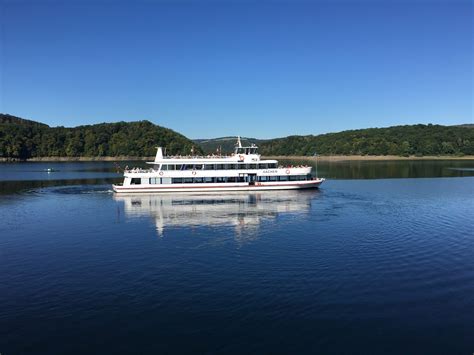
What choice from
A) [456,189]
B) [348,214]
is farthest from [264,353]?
[456,189]

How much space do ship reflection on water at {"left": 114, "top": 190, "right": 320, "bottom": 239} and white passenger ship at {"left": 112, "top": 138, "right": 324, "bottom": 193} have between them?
3.14m

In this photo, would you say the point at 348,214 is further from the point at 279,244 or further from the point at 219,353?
the point at 219,353

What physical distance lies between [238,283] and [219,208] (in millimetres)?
34882

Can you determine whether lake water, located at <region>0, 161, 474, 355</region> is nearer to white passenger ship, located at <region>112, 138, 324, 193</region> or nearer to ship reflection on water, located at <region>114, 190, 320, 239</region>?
ship reflection on water, located at <region>114, 190, 320, 239</region>

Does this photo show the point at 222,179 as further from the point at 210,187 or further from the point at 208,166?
the point at 208,166

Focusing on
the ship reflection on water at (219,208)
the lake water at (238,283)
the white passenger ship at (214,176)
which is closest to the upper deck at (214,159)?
the white passenger ship at (214,176)

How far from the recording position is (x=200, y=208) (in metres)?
61.7

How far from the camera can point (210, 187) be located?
83062mm

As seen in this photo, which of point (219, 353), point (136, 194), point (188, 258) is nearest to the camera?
point (219, 353)

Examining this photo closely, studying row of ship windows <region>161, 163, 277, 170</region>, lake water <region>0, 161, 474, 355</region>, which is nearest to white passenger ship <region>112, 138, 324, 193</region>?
row of ship windows <region>161, 163, 277, 170</region>

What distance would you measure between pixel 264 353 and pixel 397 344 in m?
6.74

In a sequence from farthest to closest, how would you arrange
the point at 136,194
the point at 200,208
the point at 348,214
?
1. the point at 136,194
2. the point at 200,208
3. the point at 348,214

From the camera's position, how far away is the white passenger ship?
82.6 meters

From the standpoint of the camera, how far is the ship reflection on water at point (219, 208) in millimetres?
48906
